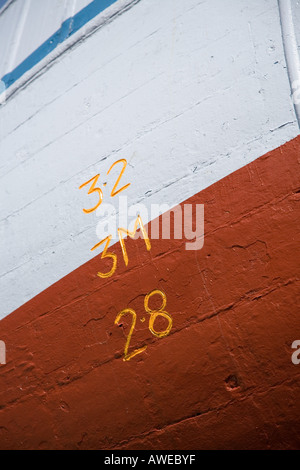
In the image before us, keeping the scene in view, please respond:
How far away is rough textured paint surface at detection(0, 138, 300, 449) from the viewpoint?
5.01 feet

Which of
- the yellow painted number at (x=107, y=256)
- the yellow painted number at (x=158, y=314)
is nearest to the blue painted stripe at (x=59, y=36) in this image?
the yellow painted number at (x=107, y=256)

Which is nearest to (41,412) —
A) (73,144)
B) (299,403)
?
(299,403)

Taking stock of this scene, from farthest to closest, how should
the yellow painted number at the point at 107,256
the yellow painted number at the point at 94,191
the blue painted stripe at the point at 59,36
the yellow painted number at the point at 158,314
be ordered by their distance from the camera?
the blue painted stripe at the point at 59,36, the yellow painted number at the point at 94,191, the yellow painted number at the point at 107,256, the yellow painted number at the point at 158,314

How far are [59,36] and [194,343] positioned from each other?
205cm

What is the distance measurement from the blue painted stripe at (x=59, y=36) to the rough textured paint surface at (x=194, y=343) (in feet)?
4.69

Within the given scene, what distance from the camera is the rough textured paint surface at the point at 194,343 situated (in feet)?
5.01

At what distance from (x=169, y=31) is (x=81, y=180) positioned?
886 millimetres

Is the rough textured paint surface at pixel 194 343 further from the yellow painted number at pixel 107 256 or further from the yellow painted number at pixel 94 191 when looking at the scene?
the yellow painted number at pixel 94 191

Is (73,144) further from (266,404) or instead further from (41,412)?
(266,404)

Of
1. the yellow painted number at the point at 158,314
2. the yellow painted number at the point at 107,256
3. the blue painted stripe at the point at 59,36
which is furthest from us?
the blue painted stripe at the point at 59,36

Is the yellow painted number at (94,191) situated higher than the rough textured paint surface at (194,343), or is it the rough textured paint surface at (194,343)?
the yellow painted number at (94,191)

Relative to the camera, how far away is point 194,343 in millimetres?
1638

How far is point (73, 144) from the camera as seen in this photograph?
211cm
